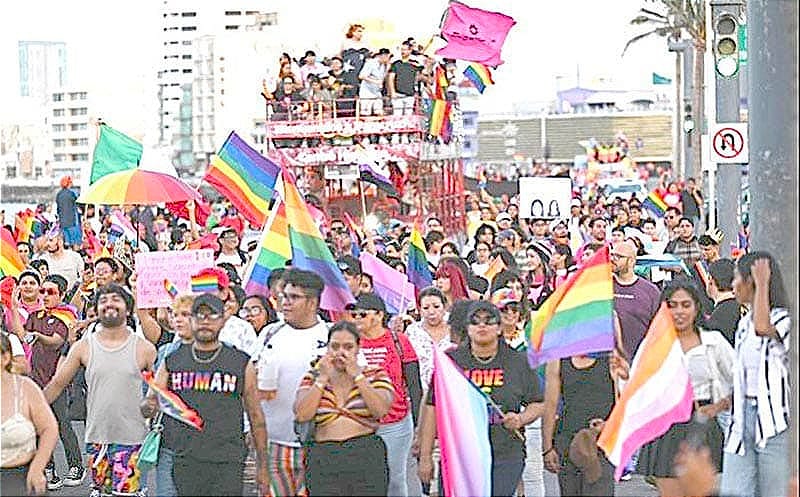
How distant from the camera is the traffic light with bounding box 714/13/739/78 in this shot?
776 inches

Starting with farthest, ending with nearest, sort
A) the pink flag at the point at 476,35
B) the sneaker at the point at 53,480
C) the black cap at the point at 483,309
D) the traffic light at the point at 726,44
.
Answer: the pink flag at the point at 476,35
the traffic light at the point at 726,44
the sneaker at the point at 53,480
the black cap at the point at 483,309

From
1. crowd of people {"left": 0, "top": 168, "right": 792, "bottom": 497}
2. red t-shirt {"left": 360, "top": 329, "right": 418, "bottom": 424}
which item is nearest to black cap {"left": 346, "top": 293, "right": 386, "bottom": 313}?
crowd of people {"left": 0, "top": 168, "right": 792, "bottom": 497}

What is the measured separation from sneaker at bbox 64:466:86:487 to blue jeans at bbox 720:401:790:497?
222 inches

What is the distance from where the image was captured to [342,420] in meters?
9.20

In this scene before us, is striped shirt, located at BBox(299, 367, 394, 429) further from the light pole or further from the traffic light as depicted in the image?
the light pole

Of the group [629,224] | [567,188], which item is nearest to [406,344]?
[567,188]

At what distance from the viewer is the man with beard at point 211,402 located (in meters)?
9.34

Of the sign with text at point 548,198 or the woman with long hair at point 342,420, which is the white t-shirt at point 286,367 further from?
the sign with text at point 548,198

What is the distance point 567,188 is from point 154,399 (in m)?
11.6

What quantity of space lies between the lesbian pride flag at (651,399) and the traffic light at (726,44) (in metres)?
11.0

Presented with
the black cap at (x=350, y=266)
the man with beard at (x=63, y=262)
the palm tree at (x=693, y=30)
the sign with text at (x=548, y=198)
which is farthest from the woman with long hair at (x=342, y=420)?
the palm tree at (x=693, y=30)

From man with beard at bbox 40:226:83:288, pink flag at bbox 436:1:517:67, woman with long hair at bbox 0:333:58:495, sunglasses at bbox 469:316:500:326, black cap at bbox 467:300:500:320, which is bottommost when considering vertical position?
woman with long hair at bbox 0:333:58:495

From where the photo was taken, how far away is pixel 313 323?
986 cm

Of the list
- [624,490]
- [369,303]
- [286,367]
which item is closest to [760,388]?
[369,303]
